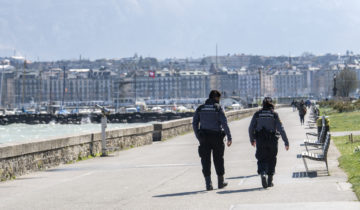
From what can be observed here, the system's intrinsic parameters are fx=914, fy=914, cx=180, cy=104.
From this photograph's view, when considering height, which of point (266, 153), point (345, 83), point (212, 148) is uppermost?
point (212, 148)

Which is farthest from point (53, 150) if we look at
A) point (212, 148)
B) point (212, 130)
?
point (212, 130)

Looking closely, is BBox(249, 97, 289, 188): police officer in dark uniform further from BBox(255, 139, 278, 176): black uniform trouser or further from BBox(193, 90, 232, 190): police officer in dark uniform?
BBox(193, 90, 232, 190): police officer in dark uniform

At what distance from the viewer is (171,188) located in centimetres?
1595

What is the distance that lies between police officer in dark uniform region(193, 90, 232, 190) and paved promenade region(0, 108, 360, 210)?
503 millimetres

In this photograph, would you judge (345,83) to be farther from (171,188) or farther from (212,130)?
(212,130)

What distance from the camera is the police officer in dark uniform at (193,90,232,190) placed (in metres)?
15.5

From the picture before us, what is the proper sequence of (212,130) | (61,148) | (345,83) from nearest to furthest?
1. (212,130)
2. (61,148)
3. (345,83)

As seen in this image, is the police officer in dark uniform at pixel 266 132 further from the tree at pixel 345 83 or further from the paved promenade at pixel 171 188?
the tree at pixel 345 83

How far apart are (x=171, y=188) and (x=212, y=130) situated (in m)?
1.31

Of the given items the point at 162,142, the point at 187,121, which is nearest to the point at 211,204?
the point at 162,142

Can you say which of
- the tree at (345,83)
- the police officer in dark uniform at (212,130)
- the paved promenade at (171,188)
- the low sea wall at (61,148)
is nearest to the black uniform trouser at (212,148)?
the police officer in dark uniform at (212,130)

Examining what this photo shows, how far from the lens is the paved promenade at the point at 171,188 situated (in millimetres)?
13383

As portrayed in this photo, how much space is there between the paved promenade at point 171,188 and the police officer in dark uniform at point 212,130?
0.50 meters

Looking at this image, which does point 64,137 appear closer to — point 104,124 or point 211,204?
point 104,124
